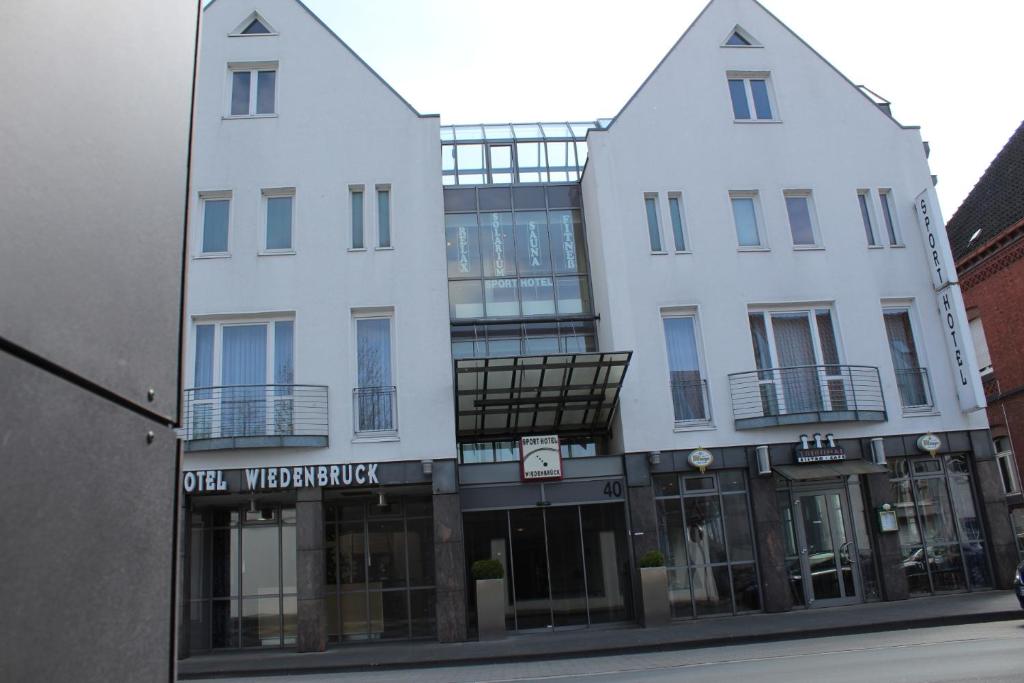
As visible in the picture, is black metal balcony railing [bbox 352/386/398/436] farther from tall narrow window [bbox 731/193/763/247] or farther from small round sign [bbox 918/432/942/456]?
small round sign [bbox 918/432/942/456]

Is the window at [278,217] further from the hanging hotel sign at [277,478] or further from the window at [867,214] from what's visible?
the window at [867,214]

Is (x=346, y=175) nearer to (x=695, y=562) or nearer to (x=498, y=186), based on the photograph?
(x=498, y=186)

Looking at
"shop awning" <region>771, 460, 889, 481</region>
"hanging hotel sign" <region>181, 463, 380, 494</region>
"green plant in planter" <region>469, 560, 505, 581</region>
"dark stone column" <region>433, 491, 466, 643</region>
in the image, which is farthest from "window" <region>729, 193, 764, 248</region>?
"hanging hotel sign" <region>181, 463, 380, 494</region>

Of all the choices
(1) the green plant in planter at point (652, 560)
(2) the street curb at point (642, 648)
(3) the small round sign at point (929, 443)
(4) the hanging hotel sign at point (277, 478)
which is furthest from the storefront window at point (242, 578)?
(3) the small round sign at point (929, 443)

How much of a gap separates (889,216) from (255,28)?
16880 mm

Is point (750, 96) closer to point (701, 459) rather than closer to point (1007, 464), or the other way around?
point (701, 459)

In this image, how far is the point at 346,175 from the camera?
2038 cm

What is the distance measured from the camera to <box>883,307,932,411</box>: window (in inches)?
825

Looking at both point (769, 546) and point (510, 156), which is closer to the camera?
point (769, 546)

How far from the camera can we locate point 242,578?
19062 mm

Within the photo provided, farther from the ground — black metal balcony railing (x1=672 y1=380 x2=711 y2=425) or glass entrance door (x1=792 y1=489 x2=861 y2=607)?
black metal balcony railing (x1=672 y1=380 x2=711 y2=425)

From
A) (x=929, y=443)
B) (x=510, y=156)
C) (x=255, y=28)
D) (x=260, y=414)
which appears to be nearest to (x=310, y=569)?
(x=260, y=414)

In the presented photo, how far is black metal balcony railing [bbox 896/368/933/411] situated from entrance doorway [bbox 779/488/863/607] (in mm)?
2918

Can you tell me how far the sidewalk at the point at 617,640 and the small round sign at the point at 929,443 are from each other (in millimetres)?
3357
